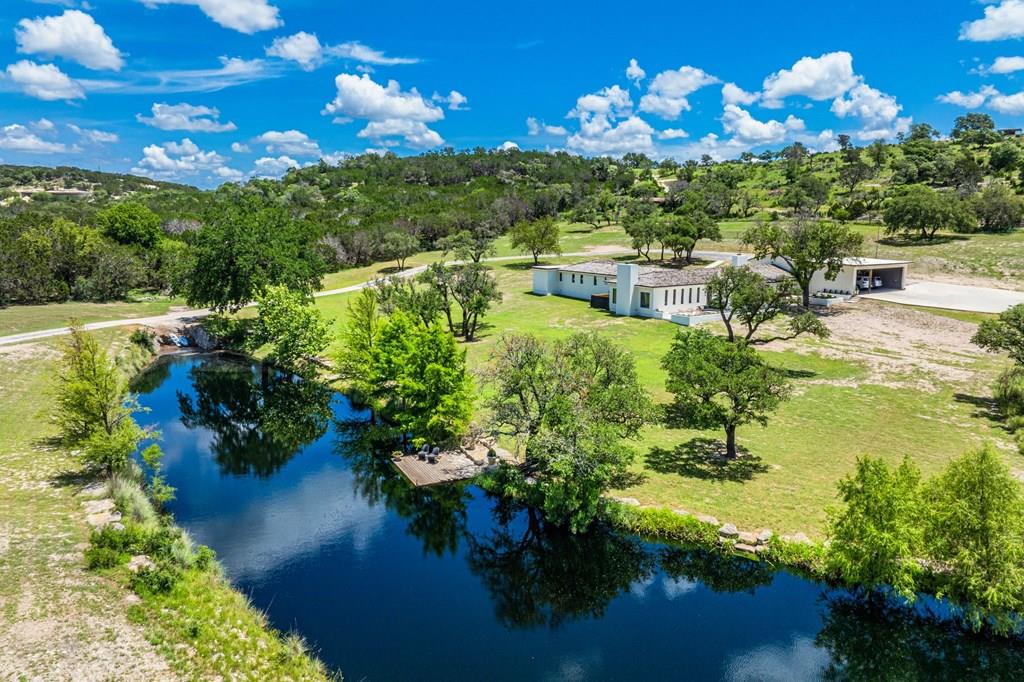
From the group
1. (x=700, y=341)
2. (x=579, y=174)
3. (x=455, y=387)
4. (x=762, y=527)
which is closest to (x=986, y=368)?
(x=700, y=341)

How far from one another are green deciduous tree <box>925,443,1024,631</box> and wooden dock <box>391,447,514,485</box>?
16767 millimetres

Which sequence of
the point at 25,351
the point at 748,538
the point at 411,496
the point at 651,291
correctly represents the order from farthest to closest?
the point at 651,291 → the point at 25,351 → the point at 411,496 → the point at 748,538

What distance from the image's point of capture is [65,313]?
58969mm

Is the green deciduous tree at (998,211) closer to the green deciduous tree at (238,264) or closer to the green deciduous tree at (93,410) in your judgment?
the green deciduous tree at (238,264)

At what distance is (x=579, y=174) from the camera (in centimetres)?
16400

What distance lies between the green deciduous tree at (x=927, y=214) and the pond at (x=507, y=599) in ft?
247

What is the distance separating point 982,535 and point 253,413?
3777cm

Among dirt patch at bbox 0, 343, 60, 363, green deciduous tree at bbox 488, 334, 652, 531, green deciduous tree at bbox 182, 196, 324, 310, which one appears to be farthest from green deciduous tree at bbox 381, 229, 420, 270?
green deciduous tree at bbox 488, 334, 652, 531

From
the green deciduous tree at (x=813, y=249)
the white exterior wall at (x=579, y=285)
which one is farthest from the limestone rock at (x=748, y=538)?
the white exterior wall at (x=579, y=285)

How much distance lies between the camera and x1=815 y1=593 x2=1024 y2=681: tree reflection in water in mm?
17234

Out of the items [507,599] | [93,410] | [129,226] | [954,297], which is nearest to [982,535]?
[507,599]

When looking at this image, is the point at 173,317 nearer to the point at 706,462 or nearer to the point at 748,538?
the point at 706,462

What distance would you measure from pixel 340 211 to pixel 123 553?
10946 cm

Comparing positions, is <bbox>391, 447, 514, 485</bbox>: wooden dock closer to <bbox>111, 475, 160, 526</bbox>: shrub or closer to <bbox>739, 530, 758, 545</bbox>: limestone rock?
<bbox>111, 475, 160, 526</bbox>: shrub
